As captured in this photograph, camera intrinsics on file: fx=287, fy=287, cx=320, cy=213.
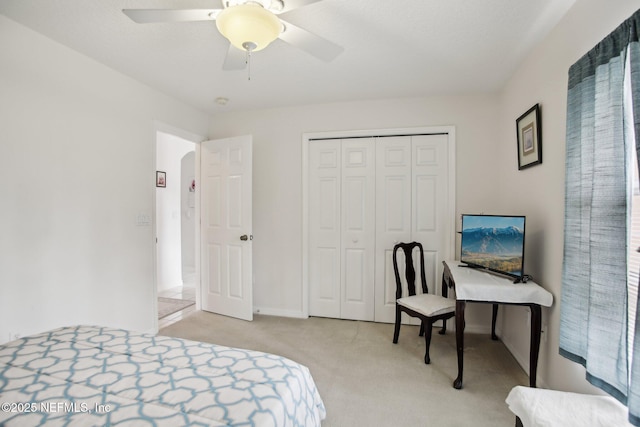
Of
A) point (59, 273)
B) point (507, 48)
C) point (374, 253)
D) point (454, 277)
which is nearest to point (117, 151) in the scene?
point (59, 273)

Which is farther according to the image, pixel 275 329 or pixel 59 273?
pixel 275 329

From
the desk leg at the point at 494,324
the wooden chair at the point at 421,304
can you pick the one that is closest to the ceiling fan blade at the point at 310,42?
the wooden chair at the point at 421,304

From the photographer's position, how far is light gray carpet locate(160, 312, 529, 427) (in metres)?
1.75

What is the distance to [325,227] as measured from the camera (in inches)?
A: 131

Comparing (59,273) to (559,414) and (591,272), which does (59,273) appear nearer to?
(559,414)

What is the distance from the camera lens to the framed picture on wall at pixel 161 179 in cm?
428

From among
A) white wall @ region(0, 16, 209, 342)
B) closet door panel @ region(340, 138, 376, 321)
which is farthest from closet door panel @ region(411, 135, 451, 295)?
white wall @ region(0, 16, 209, 342)

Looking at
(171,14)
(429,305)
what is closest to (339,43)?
(171,14)

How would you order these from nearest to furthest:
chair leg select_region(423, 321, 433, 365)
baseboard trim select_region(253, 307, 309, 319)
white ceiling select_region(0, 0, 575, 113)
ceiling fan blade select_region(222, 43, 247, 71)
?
ceiling fan blade select_region(222, 43, 247, 71), white ceiling select_region(0, 0, 575, 113), chair leg select_region(423, 321, 433, 365), baseboard trim select_region(253, 307, 309, 319)

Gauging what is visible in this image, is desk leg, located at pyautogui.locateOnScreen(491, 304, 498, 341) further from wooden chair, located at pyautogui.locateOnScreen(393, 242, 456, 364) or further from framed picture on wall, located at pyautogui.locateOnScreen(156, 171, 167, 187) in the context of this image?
framed picture on wall, located at pyautogui.locateOnScreen(156, 171, 167, 187)

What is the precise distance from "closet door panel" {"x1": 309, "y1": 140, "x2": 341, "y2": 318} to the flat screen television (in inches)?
53.9

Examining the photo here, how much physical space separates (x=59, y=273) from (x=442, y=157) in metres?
3.46

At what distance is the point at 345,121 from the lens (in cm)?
323

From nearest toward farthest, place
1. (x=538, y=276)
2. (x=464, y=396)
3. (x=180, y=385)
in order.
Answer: (x=180, y=385) → (x=464, y=396) → (x=538, y=276)
